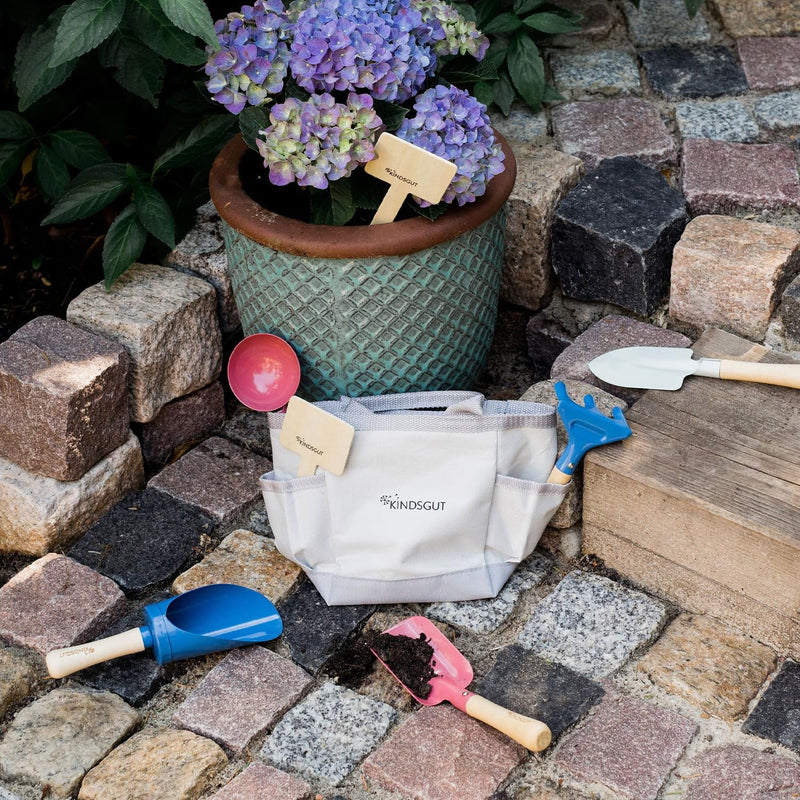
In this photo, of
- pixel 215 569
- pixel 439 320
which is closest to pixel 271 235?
pixel 439 320

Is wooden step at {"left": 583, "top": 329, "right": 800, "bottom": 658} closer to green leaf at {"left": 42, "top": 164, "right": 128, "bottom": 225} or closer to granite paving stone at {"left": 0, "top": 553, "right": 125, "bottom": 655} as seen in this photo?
granite paving stone at {"left": 0, "top": 553, "right": 125, "bottom": 655}

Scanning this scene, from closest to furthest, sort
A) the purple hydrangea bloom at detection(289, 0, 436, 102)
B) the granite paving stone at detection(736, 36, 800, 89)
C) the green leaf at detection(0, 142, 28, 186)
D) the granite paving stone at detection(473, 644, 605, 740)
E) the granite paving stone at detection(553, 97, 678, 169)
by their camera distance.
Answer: the granite paving stone at detection(473, 644, 605, 740) → the purple hydrangea bloom at detection(289, 0, 436, 102) → the green leaf at detection(0, 142, 28, 186) → the granite paving stone at detection(553, 97, 678, 169) → the granite paving stone at detection(736, 36, 800, 89)

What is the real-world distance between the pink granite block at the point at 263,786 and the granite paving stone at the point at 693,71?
2177 mm

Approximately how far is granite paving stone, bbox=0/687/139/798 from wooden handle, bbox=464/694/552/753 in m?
0.63

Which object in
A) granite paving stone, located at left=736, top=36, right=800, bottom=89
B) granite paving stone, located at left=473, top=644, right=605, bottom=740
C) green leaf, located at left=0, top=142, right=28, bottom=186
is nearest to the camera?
granite paving stone, located at left=473, top=644, right=605, bottom=740

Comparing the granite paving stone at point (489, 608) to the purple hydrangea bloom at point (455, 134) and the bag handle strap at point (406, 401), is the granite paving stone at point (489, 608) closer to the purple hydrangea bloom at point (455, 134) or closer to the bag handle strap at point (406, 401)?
the bag handle strap at point (406, 401)

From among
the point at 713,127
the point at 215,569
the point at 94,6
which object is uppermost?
the point at 94,6

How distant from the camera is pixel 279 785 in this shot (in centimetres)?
184

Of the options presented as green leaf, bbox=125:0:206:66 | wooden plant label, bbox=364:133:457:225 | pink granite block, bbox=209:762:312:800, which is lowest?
pink granite block, bbox=209:762:312:800

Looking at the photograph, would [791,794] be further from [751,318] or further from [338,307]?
[338,307]

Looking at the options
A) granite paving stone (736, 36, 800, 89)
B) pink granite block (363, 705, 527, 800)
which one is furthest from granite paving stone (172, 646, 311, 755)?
granite paving stone (736, 36, 800, 89)

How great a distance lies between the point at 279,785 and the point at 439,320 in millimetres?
1035

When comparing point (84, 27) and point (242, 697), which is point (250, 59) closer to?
point (84, 27)

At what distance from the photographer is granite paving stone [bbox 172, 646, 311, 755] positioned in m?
1.96
